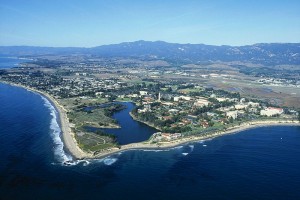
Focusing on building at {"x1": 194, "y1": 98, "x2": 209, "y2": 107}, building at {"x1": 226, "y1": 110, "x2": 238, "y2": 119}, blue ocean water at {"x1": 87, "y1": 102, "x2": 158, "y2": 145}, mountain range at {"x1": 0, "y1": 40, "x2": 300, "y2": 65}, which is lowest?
blue ocean water at {"x1": 87, "y1": 102, "x2": 158, "y2": 145}

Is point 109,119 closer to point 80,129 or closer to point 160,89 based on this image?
point 80,129

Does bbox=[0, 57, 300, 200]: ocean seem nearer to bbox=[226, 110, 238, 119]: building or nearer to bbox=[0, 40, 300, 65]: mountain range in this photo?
bbox=[226, 110, 238, 119]: building

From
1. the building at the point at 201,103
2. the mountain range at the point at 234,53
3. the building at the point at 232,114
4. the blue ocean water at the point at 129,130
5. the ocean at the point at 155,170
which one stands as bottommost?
the ocean at the point at 155,170

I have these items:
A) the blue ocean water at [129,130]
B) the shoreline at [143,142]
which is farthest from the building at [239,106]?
the blue ocean water at [129,130]

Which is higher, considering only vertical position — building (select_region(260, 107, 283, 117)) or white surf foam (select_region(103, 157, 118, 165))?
building (select_region(260, 107, 283, 117))

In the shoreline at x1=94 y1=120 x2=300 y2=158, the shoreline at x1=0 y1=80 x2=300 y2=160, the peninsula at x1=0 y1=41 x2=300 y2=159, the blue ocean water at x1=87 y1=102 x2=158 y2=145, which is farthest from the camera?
the blue ocean water at x1=87 y1=102 x2=158 y2=145

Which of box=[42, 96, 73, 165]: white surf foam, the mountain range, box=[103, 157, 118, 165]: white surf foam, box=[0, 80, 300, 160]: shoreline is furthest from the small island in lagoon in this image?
the mountain range

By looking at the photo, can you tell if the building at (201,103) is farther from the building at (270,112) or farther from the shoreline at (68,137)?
the shoreline at (68,137)

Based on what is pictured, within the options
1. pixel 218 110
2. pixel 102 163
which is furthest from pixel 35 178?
pixel 218 110

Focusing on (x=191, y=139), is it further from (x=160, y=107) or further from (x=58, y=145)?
(x=160, y=107)
